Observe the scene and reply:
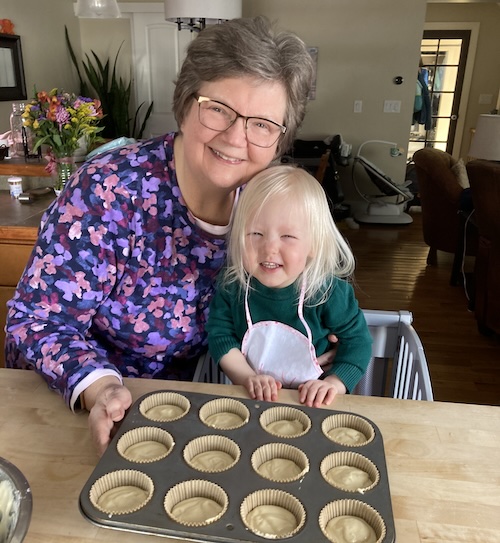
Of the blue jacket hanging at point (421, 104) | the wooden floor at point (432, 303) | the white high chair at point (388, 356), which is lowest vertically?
the wooden floor at point (432, 303)

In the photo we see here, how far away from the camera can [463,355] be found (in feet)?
9.41

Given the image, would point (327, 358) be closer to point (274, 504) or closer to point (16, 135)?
point (274, 504)

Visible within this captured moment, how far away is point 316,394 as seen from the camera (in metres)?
0.92

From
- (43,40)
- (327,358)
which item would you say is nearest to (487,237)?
(327,358)

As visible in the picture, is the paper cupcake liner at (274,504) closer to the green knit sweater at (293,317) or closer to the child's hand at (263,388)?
the child's hand at (263,388)

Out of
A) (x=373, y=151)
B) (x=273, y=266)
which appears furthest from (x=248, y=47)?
(x=373, y=151)

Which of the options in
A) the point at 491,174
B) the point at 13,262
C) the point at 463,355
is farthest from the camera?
the point at 463,355

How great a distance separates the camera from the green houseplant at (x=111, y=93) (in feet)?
17.5

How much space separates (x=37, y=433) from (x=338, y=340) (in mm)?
649

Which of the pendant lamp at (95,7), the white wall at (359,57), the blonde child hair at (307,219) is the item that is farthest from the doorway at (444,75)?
the blonde child hair at (307,219)

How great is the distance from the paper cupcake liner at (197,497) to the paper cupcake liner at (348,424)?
202mm

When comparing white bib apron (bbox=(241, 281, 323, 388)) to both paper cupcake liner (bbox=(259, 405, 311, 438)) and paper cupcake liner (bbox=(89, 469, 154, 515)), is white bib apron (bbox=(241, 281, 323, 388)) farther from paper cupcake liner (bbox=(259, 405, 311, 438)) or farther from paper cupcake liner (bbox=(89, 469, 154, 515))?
paper cupcake liner (bbox=(89, 469, 154, 515))

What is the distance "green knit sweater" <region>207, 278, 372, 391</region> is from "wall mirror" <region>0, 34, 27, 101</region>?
4.11 m

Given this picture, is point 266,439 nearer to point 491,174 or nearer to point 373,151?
point 491,174
